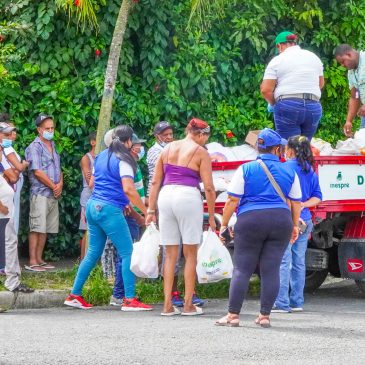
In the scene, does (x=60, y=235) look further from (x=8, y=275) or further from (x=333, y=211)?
(x=333, y=211)

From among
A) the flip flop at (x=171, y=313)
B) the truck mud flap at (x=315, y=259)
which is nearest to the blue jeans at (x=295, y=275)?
the truck mud flap at (x=315, y=259)

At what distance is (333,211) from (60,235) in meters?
4.39

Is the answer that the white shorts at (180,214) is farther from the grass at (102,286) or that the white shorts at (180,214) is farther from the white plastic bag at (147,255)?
the grass at (102,286)

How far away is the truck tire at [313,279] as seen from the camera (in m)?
12.5

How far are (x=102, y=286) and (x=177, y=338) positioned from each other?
3007mm

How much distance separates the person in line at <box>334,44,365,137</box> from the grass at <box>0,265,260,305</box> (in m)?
2.23

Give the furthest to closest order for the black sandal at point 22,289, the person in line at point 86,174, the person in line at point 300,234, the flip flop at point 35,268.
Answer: the person in line at point 86,174 → the flip flop at point 35,268 → the black sandal at point 22,289 → the person in line at point 300,234

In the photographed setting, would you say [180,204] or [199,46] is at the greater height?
[199,46]

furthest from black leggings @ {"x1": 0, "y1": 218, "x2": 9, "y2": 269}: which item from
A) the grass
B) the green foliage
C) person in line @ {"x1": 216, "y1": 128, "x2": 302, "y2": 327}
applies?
the green foliage

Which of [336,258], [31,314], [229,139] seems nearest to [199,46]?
[229,139]

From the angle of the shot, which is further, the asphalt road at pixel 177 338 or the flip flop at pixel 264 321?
the flip flop at pixel 264 321

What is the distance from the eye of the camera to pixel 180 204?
10.5 meters

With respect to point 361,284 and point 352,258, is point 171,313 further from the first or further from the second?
point 361,284

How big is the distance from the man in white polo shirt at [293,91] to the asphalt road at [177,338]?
188 cm
